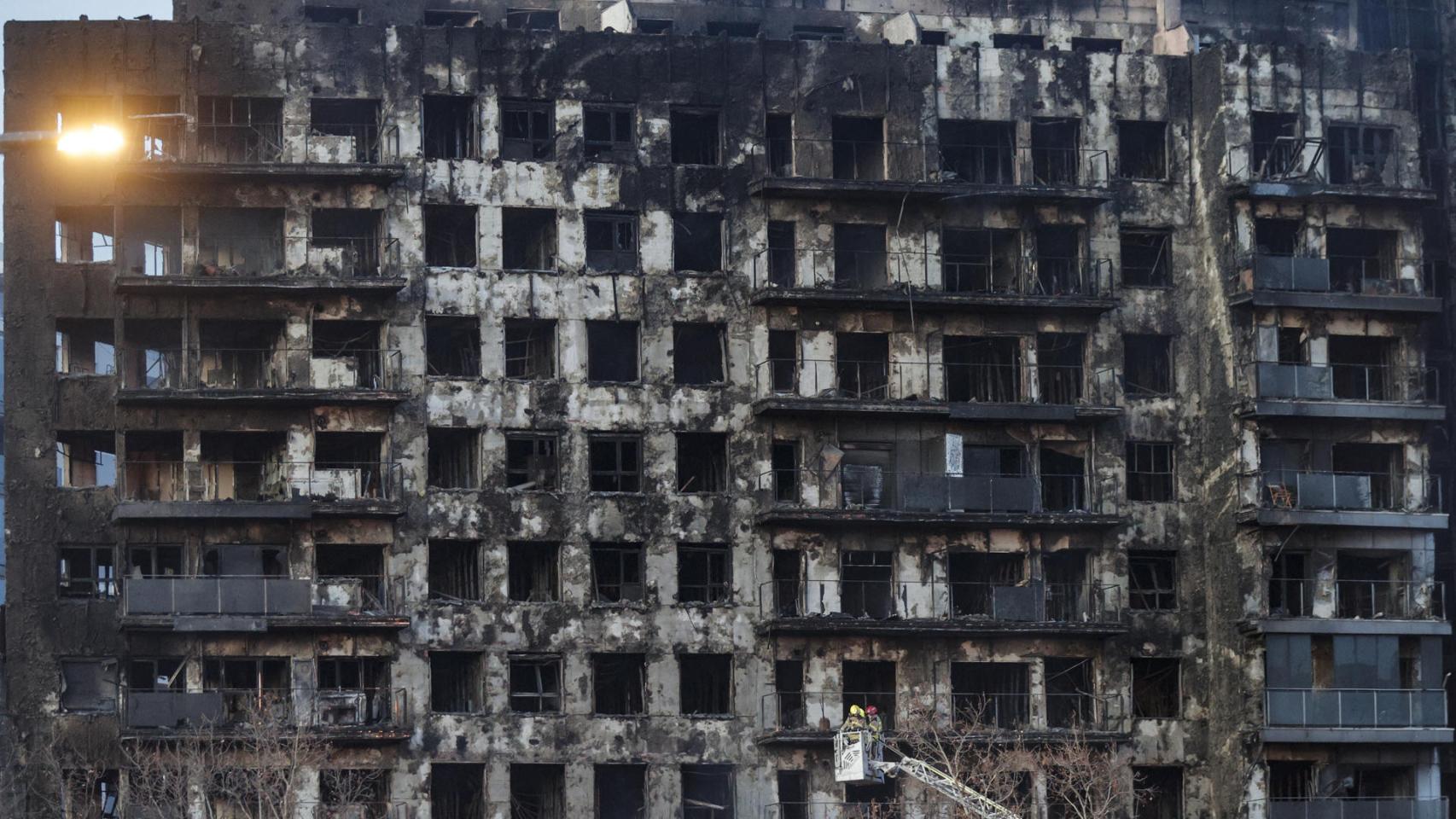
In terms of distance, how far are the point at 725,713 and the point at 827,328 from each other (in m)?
12.3

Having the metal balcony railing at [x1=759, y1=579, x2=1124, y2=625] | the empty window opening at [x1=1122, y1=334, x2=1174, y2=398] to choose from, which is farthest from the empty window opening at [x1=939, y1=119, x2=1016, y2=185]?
the metal balcony railing at [x1=759, y1=579, x2=1124, y2=625]

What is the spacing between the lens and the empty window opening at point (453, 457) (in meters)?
87.2

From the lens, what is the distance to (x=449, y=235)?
88812mm

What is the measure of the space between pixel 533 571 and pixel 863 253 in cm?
1455

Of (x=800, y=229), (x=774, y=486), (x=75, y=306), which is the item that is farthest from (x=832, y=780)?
(x=75, y=306)

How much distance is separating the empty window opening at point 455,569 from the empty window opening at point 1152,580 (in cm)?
2051

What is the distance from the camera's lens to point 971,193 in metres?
89.4

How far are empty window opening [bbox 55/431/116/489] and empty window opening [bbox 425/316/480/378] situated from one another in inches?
392

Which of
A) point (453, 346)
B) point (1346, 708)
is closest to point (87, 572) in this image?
point (453, 346)

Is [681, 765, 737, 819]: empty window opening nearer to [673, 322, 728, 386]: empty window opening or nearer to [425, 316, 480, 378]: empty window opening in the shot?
[673, 322, 728, 386]: empty window opening

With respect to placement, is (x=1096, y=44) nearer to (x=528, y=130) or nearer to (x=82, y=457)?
(x=528, y=130)

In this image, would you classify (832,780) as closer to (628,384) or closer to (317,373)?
(628,384)

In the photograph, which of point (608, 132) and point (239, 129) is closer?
point (239, 129)

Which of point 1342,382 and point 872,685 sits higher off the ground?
point 1342,382
